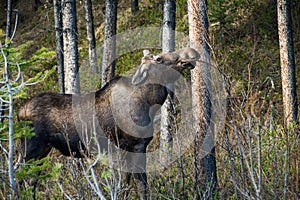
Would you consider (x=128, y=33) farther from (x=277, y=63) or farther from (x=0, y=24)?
(x=0, y=24)

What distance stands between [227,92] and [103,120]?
3.50 meters

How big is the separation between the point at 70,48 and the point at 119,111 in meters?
4.38

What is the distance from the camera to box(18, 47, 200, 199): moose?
287 inches

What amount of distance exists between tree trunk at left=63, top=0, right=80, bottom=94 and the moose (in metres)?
3.49

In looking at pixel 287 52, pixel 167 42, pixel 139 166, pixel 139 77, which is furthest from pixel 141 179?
pixel 287 52

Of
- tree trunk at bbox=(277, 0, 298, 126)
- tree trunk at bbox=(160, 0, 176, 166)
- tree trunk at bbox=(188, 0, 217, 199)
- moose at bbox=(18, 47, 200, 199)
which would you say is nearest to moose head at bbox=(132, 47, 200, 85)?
moose at bbox=(18, 47, 200, 199)

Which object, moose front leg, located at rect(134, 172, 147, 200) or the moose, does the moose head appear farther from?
moose front leg, located at rect(134, 172, 147, 200)

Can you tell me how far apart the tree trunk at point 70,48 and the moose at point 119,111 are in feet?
11.4

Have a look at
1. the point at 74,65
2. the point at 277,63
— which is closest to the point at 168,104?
the point at 74,65

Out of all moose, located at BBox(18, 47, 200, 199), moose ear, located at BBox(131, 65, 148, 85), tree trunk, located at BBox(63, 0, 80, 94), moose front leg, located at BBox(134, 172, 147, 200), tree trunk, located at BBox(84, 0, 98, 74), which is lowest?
moose front leg, located at BBox(134, 172, 147, 200)

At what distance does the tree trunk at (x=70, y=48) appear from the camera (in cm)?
1136

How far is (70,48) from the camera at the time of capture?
1149 centimetres

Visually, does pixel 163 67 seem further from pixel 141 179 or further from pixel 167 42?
pixel 167 42

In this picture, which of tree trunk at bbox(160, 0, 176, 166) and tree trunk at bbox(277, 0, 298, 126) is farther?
tree trunk at bbox(277, 0, 298, 126)
